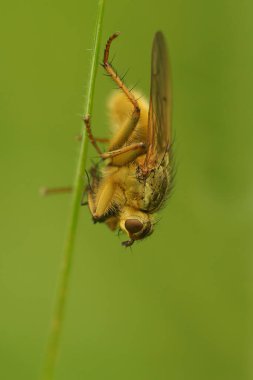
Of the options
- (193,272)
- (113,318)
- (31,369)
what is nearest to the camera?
(31,369)

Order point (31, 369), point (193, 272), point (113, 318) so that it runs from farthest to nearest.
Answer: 1. point (193, 272)
2. point (113, 318)
3. point (31, 369)

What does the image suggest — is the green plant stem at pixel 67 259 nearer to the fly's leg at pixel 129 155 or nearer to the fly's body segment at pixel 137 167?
the fly's body segment at pixel 137 167

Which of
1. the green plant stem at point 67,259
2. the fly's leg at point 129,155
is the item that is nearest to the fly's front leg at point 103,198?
the fly's leg at point 129,155

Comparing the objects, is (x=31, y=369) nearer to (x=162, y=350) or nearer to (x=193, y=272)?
(x=162, y=350)

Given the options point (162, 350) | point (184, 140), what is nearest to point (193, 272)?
point (162, 350)

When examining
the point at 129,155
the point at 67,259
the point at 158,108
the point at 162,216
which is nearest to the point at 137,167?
the point at 129,155

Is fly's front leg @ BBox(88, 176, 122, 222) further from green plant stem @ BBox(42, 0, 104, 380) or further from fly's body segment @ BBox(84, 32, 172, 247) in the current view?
green plant stem @ BBox(42, 0, 104, 380)
